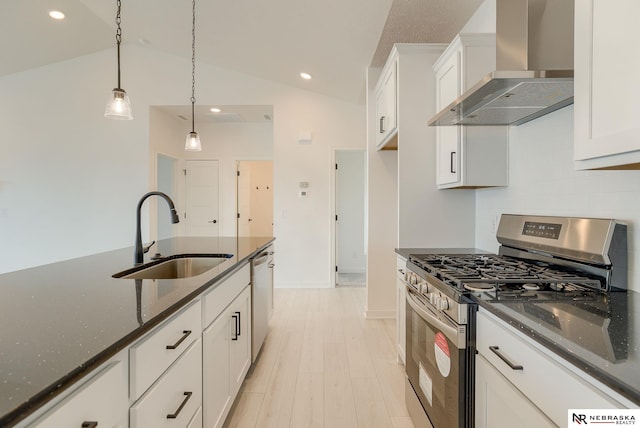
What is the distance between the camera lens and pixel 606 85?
1.02 metres

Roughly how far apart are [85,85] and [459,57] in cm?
538

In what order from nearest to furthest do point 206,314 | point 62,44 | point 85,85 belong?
1. point 206,314
2. point 62,44
3. point 85,85

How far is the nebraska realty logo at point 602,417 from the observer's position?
627 millimetres

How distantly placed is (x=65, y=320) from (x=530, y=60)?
1965 millimetres

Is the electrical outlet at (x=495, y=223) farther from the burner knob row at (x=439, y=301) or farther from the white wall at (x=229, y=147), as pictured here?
the white wall at (x=229, y=147)

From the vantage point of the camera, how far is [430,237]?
2.48 m

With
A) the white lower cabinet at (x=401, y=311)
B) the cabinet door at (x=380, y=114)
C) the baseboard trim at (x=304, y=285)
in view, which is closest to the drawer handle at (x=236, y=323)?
the white lower cabinet at (x=401, y=311)

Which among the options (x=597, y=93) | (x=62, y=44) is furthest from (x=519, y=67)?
(x=62, y=44)

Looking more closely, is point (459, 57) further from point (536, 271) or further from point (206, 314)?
point (206, 314)

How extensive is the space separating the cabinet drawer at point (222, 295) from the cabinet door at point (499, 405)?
1114 millimetres

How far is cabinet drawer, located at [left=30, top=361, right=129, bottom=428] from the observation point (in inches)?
24.5

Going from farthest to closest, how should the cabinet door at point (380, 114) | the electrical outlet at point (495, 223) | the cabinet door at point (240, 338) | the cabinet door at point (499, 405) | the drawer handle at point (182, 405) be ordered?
1. the cabinet door at point (380, 114)
2. the electrical outlet at point (495, 223)
3. the cabinet door at point (240, 338)
4. the drawer handle at point (182, 405)
5. the cabinet door at point (499, 405)

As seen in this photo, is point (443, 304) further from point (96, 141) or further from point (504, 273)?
point (96, 141)

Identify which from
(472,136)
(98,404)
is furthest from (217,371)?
(472,136)
